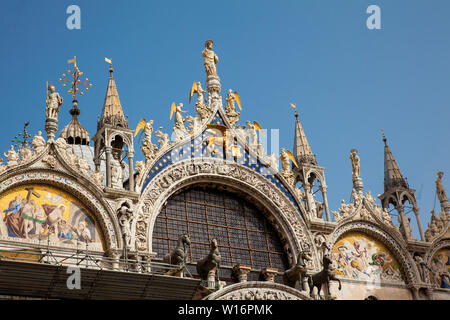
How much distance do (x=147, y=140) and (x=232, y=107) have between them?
4522 mm

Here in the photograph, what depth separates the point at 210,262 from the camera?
24453 mm

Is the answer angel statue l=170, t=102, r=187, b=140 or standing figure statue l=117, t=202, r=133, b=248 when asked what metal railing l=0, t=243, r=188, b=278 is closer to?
standing figure statue l=117, t=202, r=133, b=248

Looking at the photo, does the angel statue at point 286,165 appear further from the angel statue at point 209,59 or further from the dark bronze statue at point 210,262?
the dark bronze statue at point 210,262

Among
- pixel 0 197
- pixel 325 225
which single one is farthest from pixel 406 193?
pixel 0 197

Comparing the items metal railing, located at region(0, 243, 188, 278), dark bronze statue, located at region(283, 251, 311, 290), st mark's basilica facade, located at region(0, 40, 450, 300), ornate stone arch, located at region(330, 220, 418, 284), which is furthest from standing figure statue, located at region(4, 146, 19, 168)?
ornate stone arch, located at region(330, 220, 418, 284)

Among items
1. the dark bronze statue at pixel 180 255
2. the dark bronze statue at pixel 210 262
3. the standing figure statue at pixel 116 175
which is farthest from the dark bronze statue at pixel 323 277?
the standing figure statue at pixel 116 175

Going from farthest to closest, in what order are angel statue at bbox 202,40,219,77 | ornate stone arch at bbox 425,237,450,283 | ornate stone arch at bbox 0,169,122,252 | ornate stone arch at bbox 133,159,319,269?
ornate stone arch at bbox 425,237,450,283
angel statue at bbox 202,40,219,77
ornate stone arch at bbox 133,159,319,269
ornate stone arch at bbox 0,169,122,252

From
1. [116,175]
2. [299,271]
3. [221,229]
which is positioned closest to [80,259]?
[116,175]

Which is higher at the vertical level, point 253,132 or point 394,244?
point 253,132

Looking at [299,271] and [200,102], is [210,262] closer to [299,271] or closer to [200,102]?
[299,271]

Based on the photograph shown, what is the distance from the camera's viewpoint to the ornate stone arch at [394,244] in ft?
102

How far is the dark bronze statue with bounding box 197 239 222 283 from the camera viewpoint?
80.1 feet

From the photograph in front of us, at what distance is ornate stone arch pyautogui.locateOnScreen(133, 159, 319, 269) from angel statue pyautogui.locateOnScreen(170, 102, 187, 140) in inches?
44.0

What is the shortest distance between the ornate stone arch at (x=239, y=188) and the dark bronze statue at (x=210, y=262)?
308 centimetres
